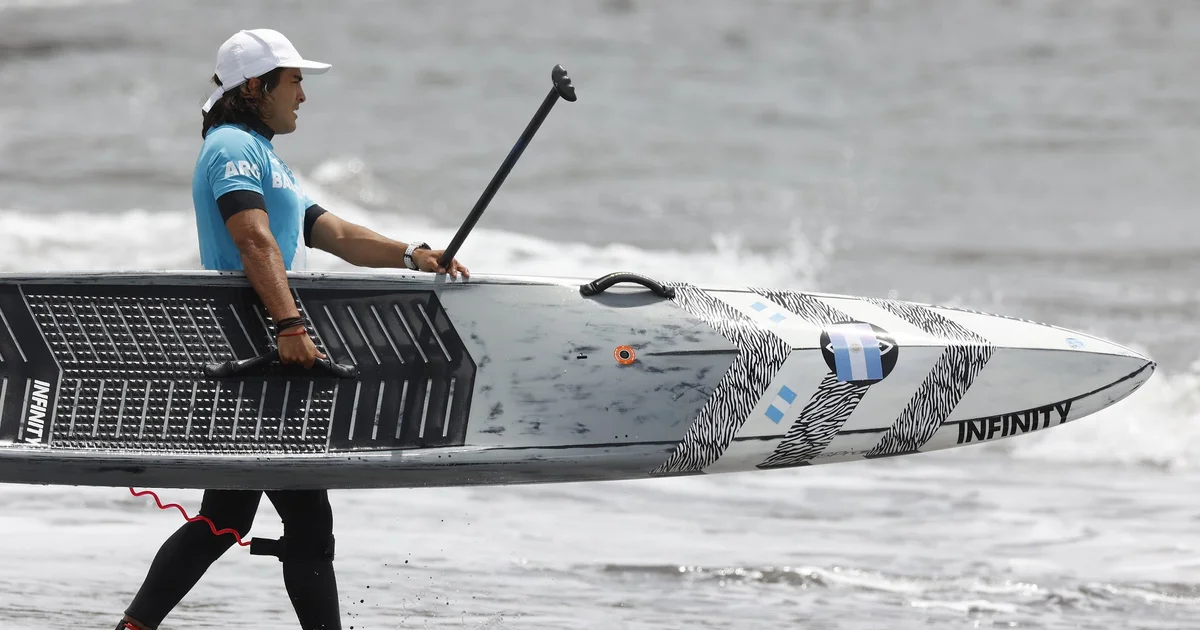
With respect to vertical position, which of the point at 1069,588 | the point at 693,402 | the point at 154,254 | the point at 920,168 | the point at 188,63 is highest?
the point at 188,63

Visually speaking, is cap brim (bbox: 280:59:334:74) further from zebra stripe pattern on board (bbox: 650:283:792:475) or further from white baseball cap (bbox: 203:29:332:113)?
zebra stripe pattern on board (bbox: 650:283:792:475)

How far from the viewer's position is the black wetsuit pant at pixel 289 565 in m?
3.37

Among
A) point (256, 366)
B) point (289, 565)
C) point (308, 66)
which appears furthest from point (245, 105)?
point (289, 565)

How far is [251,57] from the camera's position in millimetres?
3273

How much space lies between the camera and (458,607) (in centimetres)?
448

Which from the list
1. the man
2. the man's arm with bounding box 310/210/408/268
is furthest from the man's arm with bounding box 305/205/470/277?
the man

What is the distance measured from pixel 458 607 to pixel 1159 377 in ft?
19.1

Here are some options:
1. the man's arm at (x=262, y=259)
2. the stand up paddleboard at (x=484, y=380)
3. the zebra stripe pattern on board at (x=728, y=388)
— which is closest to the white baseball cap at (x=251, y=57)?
the man's arm at (x=262, y=259)

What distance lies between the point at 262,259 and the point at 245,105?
1.30 ft

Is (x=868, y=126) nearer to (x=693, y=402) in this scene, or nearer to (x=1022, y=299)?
(x=1022, y=299)

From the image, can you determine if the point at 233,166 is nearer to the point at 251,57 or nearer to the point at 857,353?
the point at 251,57

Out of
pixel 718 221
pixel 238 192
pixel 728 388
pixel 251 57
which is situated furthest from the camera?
pixel 718 221

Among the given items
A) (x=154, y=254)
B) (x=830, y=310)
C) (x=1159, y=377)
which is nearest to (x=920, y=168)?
(x=1159, y=377)

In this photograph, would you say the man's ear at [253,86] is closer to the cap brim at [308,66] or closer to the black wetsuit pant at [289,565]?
the cap brim at [308,66]
